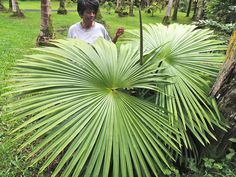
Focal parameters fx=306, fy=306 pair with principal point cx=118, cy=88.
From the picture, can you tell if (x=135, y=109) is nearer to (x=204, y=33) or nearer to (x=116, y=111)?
(x=116, y=111)

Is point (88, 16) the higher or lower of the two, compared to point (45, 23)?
higher

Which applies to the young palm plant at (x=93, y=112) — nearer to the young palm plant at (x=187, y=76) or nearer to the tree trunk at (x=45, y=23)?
the young palm plant at (x=187, y=76)

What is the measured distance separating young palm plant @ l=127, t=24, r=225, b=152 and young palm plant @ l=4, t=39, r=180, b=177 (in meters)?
0.12

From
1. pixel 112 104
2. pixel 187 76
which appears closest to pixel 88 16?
pixel 187 76

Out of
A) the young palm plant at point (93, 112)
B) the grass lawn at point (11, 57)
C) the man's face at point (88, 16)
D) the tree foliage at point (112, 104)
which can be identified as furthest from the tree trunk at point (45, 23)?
the young palm plant at point (93, 112)

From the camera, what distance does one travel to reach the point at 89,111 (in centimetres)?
200

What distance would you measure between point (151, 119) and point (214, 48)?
113 centimetres

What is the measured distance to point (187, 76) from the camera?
2453 millimetres

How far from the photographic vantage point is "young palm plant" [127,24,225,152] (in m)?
2.21

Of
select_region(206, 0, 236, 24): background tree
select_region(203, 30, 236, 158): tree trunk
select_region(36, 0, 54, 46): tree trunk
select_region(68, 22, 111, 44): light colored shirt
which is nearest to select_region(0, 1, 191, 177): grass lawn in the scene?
select_region(36, 0, 54, 46): tree trunk

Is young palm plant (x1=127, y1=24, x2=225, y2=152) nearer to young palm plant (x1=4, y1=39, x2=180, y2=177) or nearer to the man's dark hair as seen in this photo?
young palm plant (x1=4, y1=39, x2=180, y2=177)

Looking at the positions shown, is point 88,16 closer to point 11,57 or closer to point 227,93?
point 227,93

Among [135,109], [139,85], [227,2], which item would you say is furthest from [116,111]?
[227,2]

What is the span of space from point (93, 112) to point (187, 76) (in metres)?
0.89
